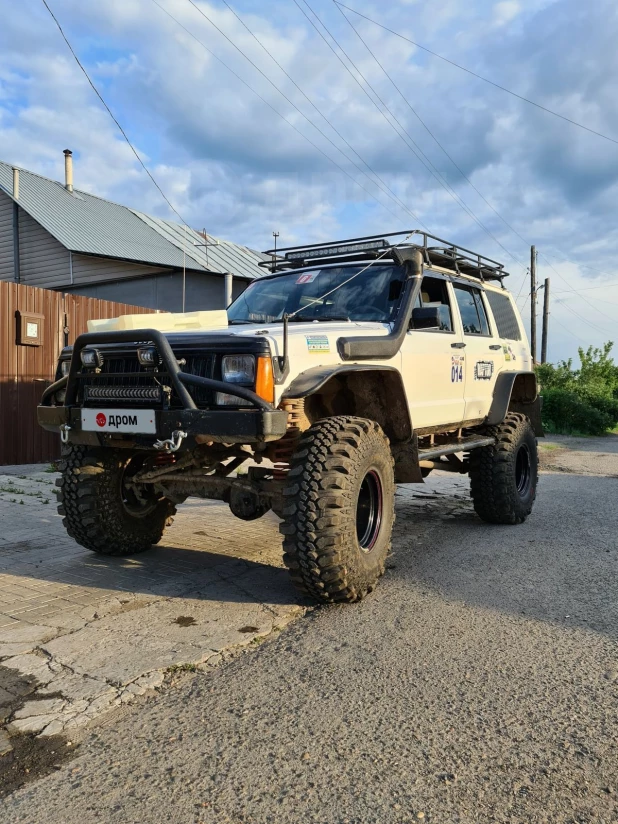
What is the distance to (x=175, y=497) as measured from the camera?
15.6 ft

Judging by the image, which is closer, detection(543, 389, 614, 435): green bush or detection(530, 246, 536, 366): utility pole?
detection(543, 389, 614, 435): green bush

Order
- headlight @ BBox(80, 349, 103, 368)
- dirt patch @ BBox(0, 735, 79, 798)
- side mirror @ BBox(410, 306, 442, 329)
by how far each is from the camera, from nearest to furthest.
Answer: dirt patch @ BBox(0, 735, 79, 798) → headlight @ BBox(80, 349, 103, 368) → side mirror @ BBox(410, 306, 442, 329)

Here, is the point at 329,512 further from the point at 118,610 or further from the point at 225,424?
the point at 118,610

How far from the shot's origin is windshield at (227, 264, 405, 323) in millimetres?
5109

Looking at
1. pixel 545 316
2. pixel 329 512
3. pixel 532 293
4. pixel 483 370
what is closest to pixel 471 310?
pixel 483 370

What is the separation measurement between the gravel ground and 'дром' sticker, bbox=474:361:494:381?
8.01 ft

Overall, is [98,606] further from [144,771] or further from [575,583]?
[575,583]

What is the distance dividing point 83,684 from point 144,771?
2.66 feet

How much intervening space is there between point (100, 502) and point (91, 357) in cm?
117

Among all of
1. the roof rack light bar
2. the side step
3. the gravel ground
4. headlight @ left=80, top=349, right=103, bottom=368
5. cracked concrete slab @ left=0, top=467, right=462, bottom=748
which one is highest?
the roof rack light bar

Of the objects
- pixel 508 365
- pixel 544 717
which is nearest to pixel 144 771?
pixel 544 717

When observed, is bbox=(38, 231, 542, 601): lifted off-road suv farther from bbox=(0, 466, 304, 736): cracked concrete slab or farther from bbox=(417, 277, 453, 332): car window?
bbox=(0, 466, 304, 736): cracked concrete slab

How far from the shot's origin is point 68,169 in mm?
23844

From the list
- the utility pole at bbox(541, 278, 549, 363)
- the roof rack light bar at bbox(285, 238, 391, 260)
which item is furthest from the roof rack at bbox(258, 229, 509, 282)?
the utility pole at bbox(541, 278, 549, 363)
